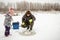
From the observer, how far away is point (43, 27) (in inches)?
44.9

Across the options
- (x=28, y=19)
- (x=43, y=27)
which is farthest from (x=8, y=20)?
(x=43, y=27)

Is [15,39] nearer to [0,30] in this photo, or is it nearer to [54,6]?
[0,30]

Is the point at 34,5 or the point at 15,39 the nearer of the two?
the point at 15,39

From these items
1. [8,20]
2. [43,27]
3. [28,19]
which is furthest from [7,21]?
[43,27]

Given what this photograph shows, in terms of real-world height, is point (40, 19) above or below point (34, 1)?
below

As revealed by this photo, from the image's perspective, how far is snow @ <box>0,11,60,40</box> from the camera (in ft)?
3.48

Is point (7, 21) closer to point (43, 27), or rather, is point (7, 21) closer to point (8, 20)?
point (8, 20)

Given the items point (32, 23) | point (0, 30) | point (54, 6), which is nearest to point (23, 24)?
point (32, 23)

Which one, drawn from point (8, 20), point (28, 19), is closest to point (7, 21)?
point (8, 20)

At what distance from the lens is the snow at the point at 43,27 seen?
1.06 metres

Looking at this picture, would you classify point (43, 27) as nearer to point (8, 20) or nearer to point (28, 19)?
point (28, 19)

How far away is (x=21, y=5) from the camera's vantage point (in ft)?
3.75

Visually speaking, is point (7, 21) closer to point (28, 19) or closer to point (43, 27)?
point (28, 19)

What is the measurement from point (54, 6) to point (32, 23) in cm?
22
